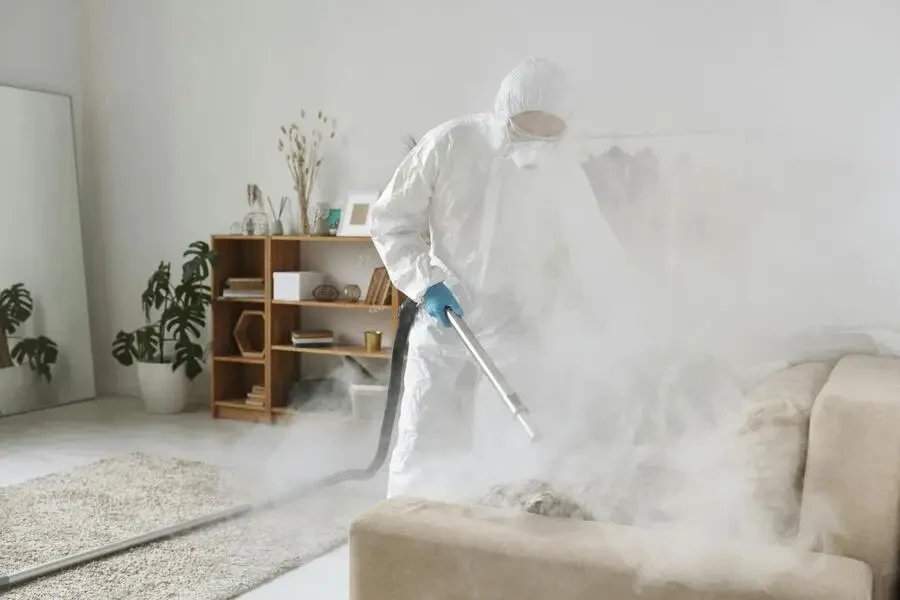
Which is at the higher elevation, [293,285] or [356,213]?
[356,213]

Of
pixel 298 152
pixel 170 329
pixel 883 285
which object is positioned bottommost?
pixel 170 329

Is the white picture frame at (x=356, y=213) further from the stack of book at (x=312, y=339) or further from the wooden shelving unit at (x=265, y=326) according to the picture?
the stack of book at (x=312, y=339)

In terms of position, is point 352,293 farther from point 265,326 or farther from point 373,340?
point 265,326

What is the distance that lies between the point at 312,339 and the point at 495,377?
8.83ft

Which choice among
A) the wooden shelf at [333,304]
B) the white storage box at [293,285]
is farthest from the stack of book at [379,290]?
the white storage box at [293,285]

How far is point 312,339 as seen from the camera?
14.6ft

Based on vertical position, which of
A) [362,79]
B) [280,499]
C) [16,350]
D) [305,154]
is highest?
[362,79]

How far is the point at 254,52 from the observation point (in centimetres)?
470

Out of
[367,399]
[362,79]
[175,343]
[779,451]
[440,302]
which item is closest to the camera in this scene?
[779,451]

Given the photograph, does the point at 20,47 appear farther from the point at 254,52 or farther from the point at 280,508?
the point at 280,508

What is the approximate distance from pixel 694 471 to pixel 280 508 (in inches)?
74.1

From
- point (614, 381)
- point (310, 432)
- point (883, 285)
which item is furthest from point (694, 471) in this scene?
point (310, 432)

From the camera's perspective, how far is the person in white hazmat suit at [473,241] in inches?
86.7

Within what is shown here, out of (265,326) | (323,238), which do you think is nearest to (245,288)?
(265,326)
